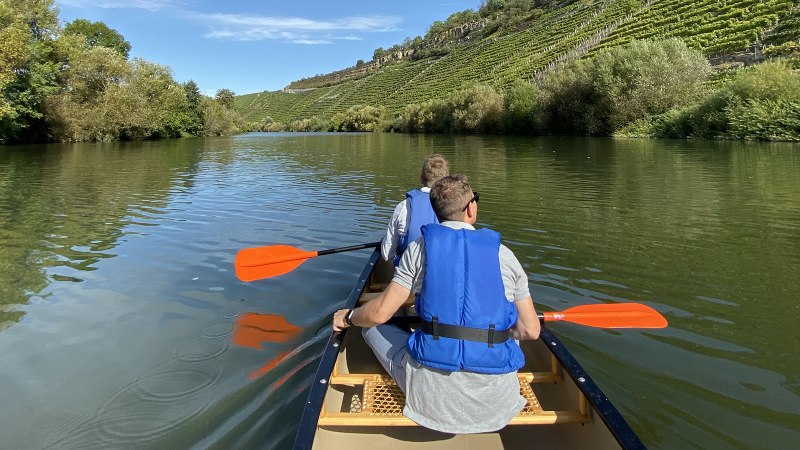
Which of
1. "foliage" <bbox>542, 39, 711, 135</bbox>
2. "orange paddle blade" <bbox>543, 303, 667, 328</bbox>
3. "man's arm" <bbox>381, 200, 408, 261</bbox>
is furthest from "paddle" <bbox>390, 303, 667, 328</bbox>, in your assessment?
"foliage" <bbox>542, 39, 711, 135</bbox>

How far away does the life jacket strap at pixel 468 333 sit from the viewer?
274 cm

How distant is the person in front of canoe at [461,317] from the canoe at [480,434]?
26cm

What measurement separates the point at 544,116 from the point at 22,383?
43.6 m

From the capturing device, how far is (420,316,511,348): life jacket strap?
2.74 m

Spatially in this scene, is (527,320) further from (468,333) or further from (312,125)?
(312,125)

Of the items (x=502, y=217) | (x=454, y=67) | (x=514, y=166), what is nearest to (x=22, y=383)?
(x=502, y=217)

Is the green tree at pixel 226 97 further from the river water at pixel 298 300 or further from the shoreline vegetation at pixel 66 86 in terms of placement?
the river water at pixel 298 300

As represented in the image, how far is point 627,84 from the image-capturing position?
116 feet

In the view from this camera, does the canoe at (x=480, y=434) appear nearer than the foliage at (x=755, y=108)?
Yes

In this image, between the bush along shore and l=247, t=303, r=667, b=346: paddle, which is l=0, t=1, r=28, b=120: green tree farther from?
the bush along shore

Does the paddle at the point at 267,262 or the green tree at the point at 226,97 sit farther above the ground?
the green tree at the point at 226,97

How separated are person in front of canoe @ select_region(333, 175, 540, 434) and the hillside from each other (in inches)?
1752

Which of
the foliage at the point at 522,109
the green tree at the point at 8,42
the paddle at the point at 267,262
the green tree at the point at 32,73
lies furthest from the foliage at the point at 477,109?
the paddle at the point at 267,262

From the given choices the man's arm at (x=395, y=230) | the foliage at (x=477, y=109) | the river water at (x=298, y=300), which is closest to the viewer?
the river water at (x=298, y=300)
